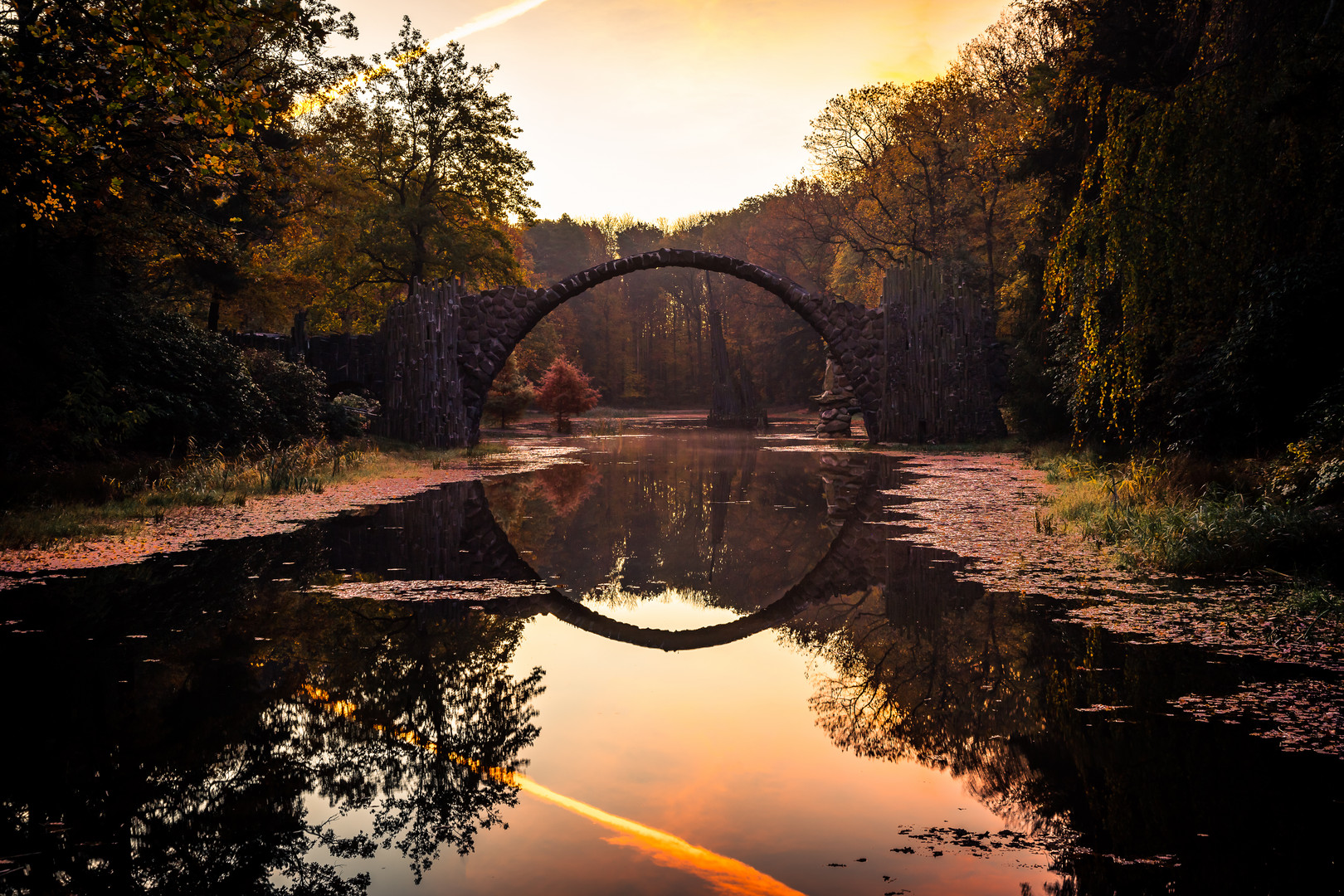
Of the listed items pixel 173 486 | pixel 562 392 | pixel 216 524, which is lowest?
pixel 216 524

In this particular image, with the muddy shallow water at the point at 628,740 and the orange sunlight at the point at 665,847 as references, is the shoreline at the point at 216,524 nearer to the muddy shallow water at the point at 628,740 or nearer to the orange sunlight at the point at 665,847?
the muddy shallow water at the point at 628,740

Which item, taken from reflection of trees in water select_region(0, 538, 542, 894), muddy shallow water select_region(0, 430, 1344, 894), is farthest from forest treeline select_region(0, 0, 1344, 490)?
reflection of trees in water select_region(0, 538, 542, 894)

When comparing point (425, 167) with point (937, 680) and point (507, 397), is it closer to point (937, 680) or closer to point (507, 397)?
point (507, 397)

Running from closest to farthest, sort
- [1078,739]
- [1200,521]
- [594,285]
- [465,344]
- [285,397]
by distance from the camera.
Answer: [1078,739], [1200,521], [285,397], [465,344], [594,285]

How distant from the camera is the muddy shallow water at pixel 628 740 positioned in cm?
247

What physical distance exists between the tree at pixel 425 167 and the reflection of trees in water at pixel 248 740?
23.9 m

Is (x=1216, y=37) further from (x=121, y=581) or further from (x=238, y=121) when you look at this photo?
(x=121, y=581)

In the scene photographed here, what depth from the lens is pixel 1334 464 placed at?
5.89m

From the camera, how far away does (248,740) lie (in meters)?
3.38

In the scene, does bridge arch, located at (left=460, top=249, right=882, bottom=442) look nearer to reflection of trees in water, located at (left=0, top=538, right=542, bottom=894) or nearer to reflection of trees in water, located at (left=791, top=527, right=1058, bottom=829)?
A: reflection of trees in water, located at (left=0, top=538, right=542, bottom=894)

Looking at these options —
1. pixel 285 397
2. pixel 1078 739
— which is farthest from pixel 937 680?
pixel 285 397

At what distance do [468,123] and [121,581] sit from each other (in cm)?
2445

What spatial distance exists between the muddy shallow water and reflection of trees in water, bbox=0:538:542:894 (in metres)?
0.01

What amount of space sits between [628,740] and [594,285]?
19.1 metres
